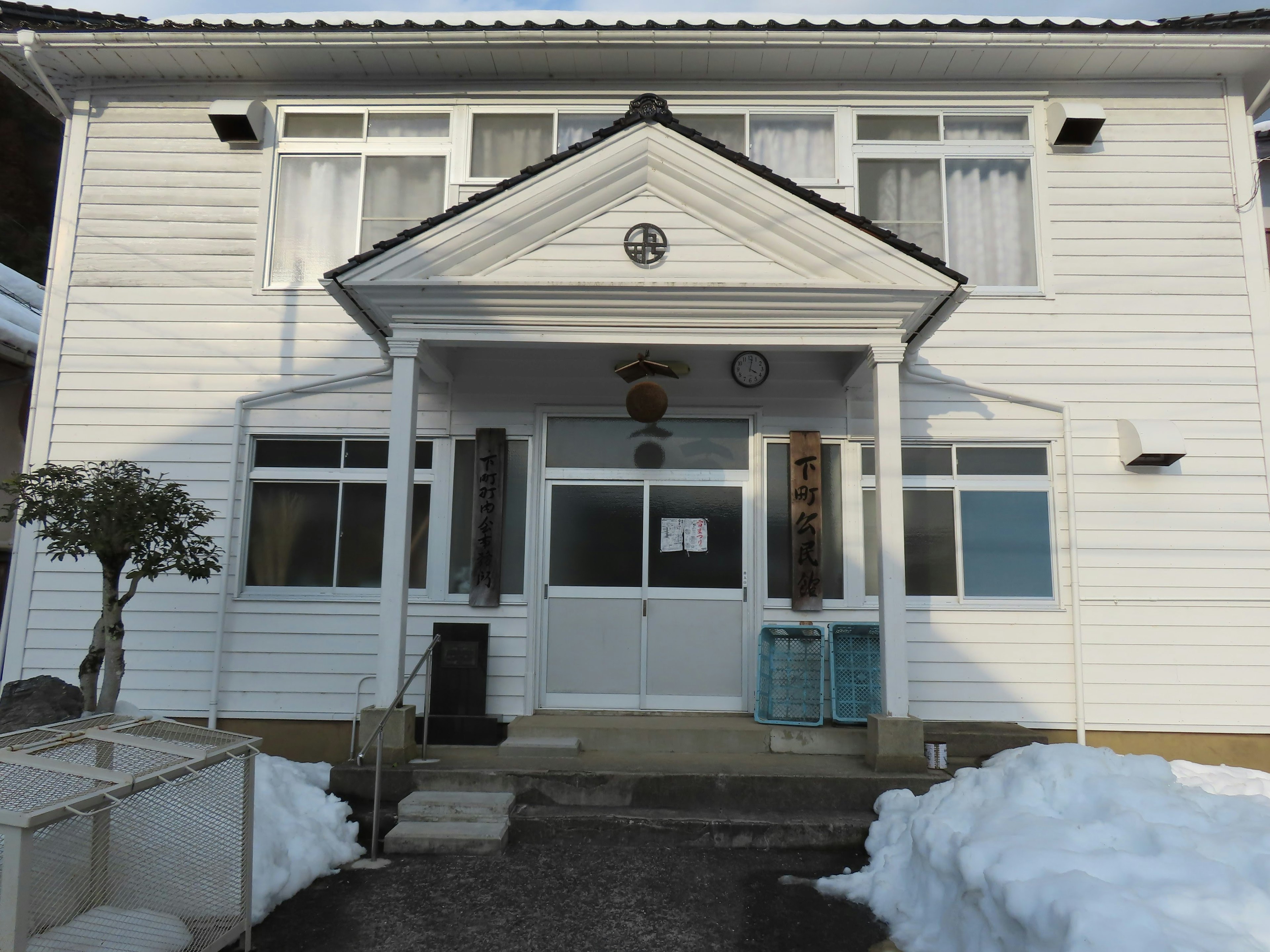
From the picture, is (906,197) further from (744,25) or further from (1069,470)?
(1069,470)

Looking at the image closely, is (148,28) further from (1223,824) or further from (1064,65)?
(1223,824)

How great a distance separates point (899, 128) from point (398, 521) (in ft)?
20.2

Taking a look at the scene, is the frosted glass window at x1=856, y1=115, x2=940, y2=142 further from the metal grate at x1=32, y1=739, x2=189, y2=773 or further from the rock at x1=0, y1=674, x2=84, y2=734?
the rock at x1=0, y1=674, x2=84, y2=734

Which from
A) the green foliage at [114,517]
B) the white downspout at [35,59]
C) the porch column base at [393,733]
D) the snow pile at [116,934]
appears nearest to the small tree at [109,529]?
the green foliage at [114,517]

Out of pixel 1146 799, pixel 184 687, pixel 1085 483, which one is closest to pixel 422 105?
pixel 184 687

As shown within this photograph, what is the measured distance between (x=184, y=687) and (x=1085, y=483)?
8452mm

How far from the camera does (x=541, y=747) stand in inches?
243

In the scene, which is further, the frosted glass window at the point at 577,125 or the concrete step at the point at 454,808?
the frosted glass window at the point at 577,125

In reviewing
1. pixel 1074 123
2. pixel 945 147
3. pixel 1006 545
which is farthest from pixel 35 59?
pixel 1006 545

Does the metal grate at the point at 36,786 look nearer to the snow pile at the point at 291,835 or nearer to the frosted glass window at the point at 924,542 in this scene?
the snow pile at the point at 291,835

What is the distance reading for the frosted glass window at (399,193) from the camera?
7879 millimetres

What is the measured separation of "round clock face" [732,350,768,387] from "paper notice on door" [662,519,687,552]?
4.66ft

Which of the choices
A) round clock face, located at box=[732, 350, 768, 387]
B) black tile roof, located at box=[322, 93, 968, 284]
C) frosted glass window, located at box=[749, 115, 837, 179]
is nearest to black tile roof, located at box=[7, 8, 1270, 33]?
frosted glass window, located at box=[749, 115, 837, 179]

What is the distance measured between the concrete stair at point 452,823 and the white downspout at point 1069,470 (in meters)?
→ 4.81
